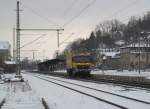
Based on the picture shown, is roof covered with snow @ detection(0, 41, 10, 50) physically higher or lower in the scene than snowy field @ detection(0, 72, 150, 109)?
higher

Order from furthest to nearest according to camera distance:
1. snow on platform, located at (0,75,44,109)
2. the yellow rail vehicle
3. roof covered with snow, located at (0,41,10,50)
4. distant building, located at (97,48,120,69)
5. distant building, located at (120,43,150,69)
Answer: roof covered with snow, located at (0,41,10,50)
distant building, located at (97,48,120,69)
distant building, located at (120,43,150,69)
the yellow rail vehicle
snow on platform, located at (0,75,44,109)

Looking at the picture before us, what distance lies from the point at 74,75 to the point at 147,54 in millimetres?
97914

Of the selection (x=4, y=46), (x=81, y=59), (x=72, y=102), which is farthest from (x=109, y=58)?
(x=72, y=102)

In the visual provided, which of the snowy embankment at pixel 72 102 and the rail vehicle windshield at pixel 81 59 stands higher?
the rail vehicle windshield at pixel 81 59

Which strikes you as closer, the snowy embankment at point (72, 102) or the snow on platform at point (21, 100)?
the snowy embankment at point (72, 102)

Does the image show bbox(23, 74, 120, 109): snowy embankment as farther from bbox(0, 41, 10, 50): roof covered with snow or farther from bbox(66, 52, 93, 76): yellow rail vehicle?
bbox(0, 41, 10, 50): roof covered with snow

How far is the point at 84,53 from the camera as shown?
54000 mm

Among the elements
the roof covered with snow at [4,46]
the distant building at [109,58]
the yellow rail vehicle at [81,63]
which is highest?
the roof covered with snow at [4,46]

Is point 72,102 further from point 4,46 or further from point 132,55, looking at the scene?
point 4,46

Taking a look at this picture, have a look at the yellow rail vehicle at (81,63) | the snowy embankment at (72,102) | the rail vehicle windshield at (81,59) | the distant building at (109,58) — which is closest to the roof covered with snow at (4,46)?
the distant building at (109,58)

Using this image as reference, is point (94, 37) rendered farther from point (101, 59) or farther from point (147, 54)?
point (147, 54)

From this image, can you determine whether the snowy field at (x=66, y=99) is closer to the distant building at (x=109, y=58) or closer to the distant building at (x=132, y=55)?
the distant building at (x=132, y=55)

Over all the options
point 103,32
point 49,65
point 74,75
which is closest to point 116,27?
point 103,32

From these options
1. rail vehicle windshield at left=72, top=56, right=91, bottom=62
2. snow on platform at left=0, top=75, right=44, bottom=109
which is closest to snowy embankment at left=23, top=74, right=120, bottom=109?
snow on platform at left=0, top=75, right=44, bottom=109
